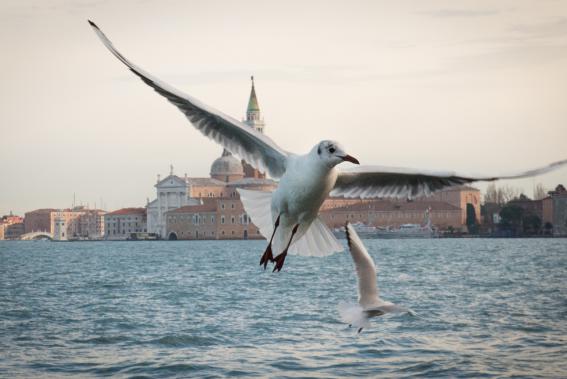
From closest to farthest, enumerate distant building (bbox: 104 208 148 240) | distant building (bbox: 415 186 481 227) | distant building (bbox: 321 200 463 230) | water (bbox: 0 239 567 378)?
water (bbox: 0 239 567 378) → distant building (bbox: 321 200 463 230) → distant building (bbox: 415 186 481 227) → distant building (bbox: 104 208 148 240)

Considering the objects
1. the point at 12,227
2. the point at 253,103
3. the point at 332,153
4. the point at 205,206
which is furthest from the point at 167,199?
the point at 332,153

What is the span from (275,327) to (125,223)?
7307cm

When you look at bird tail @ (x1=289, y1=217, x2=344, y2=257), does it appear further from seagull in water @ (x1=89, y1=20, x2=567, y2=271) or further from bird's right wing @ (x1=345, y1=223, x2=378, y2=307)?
bird's right wing @ (x1=345, y1=223, x2=378, y2=307)

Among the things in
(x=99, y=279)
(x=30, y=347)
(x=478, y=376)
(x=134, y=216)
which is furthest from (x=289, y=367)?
(x=134, y=216)

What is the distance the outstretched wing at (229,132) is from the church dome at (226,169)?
258ft

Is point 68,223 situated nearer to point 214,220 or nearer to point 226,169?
point 226,169

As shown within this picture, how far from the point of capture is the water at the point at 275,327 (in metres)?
12.0

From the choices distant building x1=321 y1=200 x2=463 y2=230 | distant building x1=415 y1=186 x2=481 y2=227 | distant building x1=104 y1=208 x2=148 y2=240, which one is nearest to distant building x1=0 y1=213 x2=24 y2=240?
distant building x1=104 y1=208 x2=148 y2=240

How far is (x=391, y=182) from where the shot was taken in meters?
5.54

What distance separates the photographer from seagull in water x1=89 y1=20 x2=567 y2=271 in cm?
448

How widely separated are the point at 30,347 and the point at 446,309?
8550 mm

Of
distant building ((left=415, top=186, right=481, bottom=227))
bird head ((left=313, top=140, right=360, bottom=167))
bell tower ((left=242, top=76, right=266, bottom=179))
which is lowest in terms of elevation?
bird head ((left=313, top=140, right=360, bottom=167))

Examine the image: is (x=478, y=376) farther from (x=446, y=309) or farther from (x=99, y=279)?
(x=99, y=279)

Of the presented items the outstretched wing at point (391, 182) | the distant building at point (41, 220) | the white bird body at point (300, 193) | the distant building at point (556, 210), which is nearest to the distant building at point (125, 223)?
the distant building at point (41, 220)
